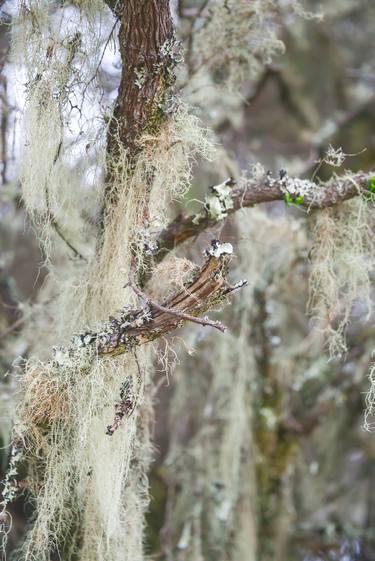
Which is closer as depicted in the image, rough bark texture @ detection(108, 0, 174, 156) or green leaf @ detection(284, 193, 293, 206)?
rough bark texture @ detection(108, 0, 174, 156)

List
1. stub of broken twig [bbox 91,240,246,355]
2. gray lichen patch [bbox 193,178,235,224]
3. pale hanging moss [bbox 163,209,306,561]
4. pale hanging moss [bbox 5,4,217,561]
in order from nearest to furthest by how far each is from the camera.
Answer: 1. stub of broken twig [bbox 91,240,246,355]
2. pale hanging moss [bbox 5,4,217,561]
3. gray lichen patch [bbox 193,178,235,224]
4. pale hanging moss [bbox 163,209,306,561]

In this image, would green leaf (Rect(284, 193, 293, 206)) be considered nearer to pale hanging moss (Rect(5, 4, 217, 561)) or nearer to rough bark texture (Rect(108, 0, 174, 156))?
pale hanging moss (Rect(5, 4, 217, 561))

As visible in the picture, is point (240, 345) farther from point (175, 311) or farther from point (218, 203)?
point (175, 311)

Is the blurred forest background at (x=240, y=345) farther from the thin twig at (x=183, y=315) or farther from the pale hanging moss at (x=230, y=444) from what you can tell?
the thin twig at (x=183, y=315)

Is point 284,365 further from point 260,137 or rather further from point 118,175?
point 260,137

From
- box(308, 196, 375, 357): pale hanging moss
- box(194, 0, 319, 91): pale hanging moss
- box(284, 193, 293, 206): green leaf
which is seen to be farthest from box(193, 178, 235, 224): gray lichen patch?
box(194, 0, 319, 91): pale hanging moss

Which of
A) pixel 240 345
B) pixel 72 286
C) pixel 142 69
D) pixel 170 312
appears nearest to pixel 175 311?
pixel 170 312

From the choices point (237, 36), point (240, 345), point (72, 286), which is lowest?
point (72, 286)

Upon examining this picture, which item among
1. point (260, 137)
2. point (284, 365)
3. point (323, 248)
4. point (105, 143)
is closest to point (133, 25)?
point (105, 143)
